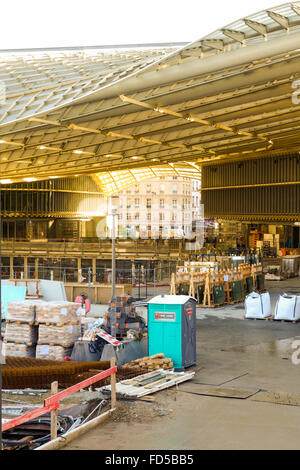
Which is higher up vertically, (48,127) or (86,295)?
(48,127)

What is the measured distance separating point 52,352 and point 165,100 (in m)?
11.3

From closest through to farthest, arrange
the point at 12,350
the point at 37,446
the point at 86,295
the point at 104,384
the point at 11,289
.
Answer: the point at 37,446, the point at 104,384, the point at 12,350, the point at 11,289, the point at 86,295

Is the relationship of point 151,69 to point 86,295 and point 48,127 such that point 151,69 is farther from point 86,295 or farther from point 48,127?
point 86,295

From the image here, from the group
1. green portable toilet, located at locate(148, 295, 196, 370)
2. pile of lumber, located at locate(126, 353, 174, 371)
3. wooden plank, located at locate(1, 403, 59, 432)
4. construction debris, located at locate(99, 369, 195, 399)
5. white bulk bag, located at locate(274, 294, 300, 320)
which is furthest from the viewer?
white bulk bag, located at locate(274, 294, 300, 320)

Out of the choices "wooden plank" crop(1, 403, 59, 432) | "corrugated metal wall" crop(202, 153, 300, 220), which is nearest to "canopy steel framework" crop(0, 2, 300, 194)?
"corrugated metal wall" crop(202, 153, 300, 220)

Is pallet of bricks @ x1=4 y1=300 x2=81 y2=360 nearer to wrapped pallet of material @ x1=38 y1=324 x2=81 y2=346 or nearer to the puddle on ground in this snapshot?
wrapped pallet of material @ x1=38 y1=324 x2=81 y2=346

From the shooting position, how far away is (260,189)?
45.6 metres

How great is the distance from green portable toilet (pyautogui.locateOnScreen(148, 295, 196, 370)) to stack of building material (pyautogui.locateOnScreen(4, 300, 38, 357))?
11.4 ft

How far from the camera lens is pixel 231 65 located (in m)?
18.0

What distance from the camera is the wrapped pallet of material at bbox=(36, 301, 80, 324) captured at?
16688 mm

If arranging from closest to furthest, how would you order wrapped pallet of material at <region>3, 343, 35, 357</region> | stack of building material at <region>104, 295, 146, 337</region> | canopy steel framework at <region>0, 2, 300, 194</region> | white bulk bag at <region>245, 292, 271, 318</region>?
wrapped pallet of material at <region>3, 343, 35, 357</region> → canopy steel framework at <region>0, 2, 300, 194</region> → stack of building material at <region>104, 295, 146, 337</region> → white bulk bag at <region>245, 292, 271, 318</region>

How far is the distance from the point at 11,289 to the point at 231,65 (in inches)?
525
